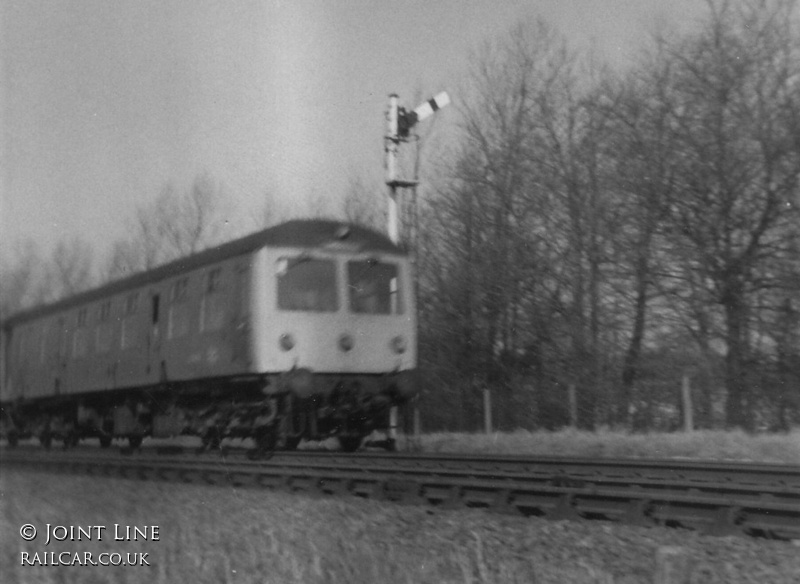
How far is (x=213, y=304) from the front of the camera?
1290cm

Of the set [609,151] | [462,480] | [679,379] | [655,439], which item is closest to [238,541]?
[462,480]

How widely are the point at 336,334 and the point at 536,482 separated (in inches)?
171

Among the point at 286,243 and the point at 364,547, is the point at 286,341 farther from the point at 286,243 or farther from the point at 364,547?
the point at 364,547

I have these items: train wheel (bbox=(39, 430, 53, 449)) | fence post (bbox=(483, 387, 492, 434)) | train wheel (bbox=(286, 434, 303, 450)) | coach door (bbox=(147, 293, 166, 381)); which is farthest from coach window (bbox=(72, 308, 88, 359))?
fence post (bbox=(483, 387, 492, 434))

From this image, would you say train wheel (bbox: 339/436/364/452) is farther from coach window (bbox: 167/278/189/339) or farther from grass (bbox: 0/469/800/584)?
grass (bbox: 0/469/800/584)

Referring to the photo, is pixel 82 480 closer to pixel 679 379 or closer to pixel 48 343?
pixel 48 343

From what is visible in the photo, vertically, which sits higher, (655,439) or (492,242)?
(492,242)

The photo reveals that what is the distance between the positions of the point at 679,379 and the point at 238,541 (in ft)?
48.2

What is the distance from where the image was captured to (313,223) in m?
12.8

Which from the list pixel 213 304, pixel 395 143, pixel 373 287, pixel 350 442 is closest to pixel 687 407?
pixel 350 442

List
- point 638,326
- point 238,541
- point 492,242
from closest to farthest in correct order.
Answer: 1. point 238,541
2. point 638,326
3. point 492,242

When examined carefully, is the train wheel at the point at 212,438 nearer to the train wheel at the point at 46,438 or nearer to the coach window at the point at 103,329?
the coach window at the point at 103,329

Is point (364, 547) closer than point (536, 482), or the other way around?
point (364, 547)

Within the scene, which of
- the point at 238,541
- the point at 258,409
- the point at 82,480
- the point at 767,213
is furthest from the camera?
the point at 767,213
